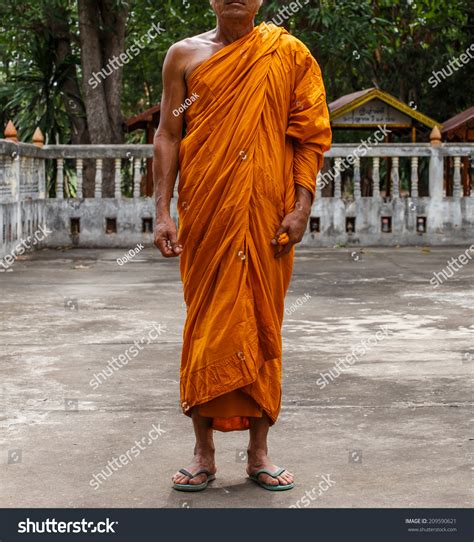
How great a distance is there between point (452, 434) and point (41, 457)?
169 cm

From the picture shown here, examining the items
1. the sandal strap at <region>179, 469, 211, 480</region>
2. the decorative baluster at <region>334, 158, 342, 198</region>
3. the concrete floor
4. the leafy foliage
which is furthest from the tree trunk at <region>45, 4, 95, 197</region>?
the sandal strap at <region>179, 469, 211, 480</region>

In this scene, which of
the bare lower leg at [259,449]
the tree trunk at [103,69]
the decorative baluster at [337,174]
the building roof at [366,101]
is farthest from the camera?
the tree trunk at [103,69]

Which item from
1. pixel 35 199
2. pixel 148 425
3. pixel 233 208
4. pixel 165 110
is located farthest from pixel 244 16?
pixel 35 199

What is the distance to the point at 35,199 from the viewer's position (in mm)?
14039

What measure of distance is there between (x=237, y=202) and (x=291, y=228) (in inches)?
9.2

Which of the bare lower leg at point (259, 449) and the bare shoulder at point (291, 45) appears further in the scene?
the bare shoulder at point (291, 45)

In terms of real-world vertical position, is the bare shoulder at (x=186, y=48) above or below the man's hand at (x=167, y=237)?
above

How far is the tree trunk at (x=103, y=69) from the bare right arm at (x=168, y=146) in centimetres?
1248

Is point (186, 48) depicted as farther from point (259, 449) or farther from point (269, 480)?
point (269, 480)

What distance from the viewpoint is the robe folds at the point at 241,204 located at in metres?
3.92

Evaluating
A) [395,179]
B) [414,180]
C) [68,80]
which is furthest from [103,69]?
[414,180]

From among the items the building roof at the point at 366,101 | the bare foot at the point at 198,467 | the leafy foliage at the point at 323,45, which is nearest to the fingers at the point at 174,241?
the bare foot at the point at 198,467

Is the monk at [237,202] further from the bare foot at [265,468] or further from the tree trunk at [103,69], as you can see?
the tree trunk at [103,69]

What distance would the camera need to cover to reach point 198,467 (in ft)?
13.2
